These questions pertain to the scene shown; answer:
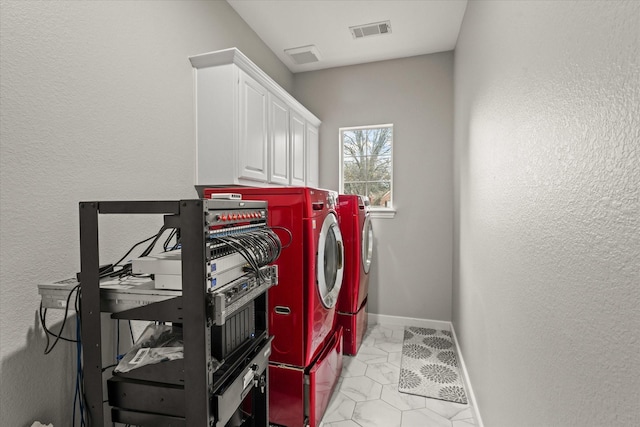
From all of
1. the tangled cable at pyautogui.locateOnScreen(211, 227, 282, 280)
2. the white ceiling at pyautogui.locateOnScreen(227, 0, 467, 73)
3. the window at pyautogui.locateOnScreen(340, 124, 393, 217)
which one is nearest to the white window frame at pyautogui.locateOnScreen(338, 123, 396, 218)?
the window at pyautogui.locateOnScreen(340, 124, 393, 217)

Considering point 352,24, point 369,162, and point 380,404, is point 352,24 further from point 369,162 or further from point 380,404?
point 380,404

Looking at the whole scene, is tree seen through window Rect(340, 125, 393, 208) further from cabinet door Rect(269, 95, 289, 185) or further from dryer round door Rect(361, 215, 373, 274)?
cabinet door Rect(269, 95, 289, 185)

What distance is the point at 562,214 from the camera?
2.86 feet

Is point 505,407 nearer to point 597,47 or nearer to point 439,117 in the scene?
point 597,47

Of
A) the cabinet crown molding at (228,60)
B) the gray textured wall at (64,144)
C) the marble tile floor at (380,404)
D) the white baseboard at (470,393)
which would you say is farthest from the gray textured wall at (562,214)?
the gray textured wall at (64,144)

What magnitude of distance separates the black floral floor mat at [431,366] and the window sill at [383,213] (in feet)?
3.96

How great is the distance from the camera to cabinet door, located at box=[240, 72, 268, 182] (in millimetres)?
2209

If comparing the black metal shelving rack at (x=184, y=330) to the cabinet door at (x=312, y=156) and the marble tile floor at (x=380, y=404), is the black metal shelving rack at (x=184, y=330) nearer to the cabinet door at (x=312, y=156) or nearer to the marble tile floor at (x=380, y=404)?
the marble tile floor at (x=380, y=404)

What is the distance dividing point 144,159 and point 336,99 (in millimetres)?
2435

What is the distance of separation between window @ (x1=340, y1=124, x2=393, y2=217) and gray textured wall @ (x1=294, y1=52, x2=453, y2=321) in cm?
9

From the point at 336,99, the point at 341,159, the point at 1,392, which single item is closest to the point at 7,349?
the point at 1,392

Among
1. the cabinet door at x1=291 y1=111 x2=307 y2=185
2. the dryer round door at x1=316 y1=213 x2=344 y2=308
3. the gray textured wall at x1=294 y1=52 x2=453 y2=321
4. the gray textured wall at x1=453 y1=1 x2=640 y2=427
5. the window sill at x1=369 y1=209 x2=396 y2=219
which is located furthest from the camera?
the window sill at x1=369 y1=209 x2=396 y2=219

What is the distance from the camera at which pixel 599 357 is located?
2.29 feet

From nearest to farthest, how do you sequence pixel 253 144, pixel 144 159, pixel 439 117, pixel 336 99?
1. pixel 144 159
2. pixel 253 144
3. pixel 439 117
4. pixel 336 99
